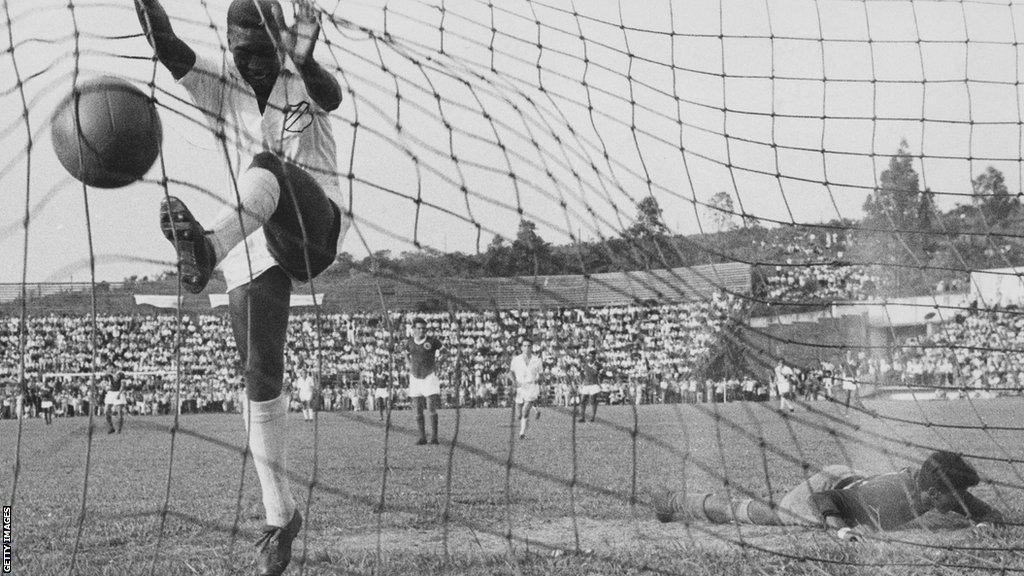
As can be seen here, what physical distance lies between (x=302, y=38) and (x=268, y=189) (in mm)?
615

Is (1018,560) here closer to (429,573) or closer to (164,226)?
(429,573)

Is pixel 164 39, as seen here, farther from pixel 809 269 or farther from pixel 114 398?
pixel 114 398

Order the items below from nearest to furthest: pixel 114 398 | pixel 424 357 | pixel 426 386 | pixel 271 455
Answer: pixel 271 455, pixel 426 386, pixel 424 357, pixel 114 398

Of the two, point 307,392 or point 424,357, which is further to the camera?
point 307,392

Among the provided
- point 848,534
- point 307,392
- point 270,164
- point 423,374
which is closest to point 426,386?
point 423,374

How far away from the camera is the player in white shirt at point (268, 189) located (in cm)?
314

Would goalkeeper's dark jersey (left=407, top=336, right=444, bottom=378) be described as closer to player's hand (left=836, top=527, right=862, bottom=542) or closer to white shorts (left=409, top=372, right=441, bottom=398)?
white shorts (left=409, top=372, right=441, bottom=398)

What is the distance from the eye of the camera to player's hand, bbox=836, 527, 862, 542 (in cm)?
405

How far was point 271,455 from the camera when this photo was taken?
326 cm

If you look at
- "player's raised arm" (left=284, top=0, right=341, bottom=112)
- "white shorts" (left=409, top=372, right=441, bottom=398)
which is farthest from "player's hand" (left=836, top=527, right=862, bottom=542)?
"white shorts" (left=409, top=372, right=441, bottom=398)

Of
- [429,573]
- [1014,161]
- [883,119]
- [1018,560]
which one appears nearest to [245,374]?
[429,573]

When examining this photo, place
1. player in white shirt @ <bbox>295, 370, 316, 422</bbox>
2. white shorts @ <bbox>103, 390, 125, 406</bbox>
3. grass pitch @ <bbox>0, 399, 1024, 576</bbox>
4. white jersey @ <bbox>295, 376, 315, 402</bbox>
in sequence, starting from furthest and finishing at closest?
1. white jersey @ <bbox>295, 376, 315, 402</bbox>
2. player in white shirt @ <bbox>295, 370, 316, 422</bbox>
3. white shorts @ <bbox>103, 390, 125, 406</bbox>
4. grass pitch @ <bbox>0, 399, 1024, 576</bbox>

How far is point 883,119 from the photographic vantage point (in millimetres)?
5023

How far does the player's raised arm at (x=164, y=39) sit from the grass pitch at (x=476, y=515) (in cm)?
116
